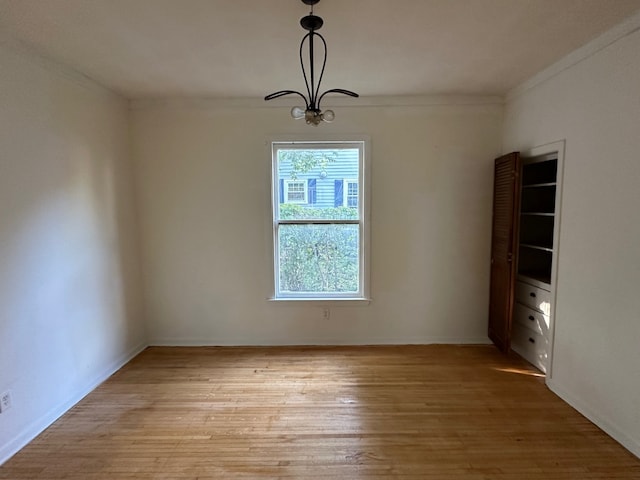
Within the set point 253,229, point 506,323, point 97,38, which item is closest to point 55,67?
point 97,38

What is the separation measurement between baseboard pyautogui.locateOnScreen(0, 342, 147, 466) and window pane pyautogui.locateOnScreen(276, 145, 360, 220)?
6.87 feet

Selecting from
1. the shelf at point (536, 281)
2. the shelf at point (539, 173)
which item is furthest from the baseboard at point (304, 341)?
the shelf at point (539, 173)

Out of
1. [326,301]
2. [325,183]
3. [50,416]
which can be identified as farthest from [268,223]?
[50,416]

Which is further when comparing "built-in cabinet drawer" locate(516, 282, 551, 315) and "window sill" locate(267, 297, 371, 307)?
"window sill" locate(267, 297, 371, 307)

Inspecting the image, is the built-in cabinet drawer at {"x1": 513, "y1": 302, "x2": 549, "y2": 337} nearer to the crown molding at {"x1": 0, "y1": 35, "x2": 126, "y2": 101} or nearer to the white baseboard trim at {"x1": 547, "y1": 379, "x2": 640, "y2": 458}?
the white baseboard trim at {"x1": 547, "y1": 379, "x2": 640, "y2": 458}

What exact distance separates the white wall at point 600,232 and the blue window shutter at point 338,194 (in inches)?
72.2

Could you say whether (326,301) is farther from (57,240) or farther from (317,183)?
(57,240)

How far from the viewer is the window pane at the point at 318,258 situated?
3453 mm

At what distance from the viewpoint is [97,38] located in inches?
80.9

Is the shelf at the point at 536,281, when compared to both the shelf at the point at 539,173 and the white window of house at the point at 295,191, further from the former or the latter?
the white window of house at the point at 295,191

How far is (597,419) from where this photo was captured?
2.18 metres

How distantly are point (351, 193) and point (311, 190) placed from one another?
0.42 m

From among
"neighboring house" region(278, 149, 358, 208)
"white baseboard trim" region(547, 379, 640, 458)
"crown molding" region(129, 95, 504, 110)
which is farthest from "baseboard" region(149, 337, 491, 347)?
"crown molding" region(129, 95, 504, 110)

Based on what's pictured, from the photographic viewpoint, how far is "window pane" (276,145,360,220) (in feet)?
11.0
